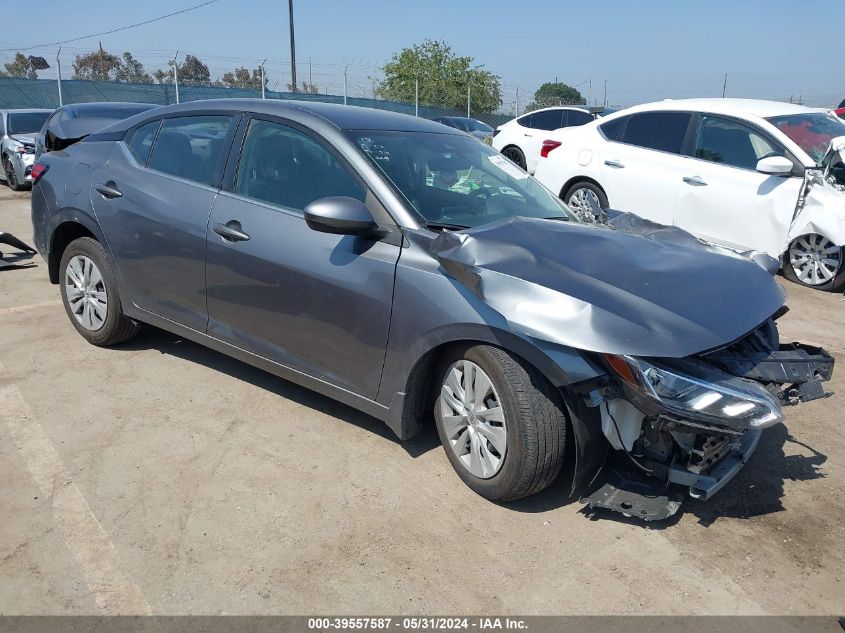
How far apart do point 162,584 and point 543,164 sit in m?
7.22

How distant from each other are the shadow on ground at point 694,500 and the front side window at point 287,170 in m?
1.18

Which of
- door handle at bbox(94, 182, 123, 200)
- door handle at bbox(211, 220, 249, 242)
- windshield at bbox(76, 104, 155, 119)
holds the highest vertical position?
windshield at bbox(76, 104, 155, 119)

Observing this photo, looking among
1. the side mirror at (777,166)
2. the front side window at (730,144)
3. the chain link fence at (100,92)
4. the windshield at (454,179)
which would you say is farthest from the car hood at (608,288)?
the chain link fence at (100,92)

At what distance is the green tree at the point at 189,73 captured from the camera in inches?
871

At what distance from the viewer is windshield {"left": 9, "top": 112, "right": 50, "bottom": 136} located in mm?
13203

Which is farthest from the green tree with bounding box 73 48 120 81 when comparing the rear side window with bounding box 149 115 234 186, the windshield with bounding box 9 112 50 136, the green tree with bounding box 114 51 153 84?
the rear side window with bounding box 149 115 234 186

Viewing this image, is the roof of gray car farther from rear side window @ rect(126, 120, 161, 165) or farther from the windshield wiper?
the windshield wiper

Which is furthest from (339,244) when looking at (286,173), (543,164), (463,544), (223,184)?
(543,164)

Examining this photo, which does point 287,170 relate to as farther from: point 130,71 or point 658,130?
point 130,71

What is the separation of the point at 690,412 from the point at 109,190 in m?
3.69

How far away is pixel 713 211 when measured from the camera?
23.3 feet

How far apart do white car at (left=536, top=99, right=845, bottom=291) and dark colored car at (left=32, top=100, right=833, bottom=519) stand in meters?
3.46

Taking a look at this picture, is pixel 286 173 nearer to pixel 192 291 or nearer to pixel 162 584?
pixel 192 291

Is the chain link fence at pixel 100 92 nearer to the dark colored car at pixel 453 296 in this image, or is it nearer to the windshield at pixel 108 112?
the windshield at pixel 108 112
